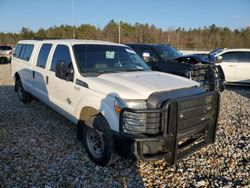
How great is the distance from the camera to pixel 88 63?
4328 mm

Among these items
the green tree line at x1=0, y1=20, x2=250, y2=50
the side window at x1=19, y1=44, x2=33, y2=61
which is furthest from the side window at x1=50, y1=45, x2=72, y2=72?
the green tree line at x1=0, y1=20, x2=250, y2=50

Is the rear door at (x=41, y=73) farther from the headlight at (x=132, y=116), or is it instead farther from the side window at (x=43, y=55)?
the headlight at (x=132, y=116)

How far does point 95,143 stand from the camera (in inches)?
155

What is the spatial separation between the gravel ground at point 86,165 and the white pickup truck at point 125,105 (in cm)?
34

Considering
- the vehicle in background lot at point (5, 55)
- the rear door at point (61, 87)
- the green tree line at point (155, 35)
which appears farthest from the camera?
the green tree line at point (155, 35)

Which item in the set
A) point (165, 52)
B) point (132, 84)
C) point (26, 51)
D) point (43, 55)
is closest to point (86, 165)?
point (132, 84)

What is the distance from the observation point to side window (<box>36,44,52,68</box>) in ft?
18.1

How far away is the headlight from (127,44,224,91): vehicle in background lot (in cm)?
205

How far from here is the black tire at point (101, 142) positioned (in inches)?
137

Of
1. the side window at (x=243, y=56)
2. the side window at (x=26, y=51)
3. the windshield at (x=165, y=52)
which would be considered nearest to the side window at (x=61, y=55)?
the side window at (x=26, y=51)

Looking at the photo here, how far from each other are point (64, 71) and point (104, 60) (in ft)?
2.54

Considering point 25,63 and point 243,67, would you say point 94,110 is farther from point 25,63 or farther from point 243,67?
point 243,67

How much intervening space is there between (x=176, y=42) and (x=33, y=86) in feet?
178

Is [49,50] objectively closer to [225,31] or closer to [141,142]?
[141,142]
